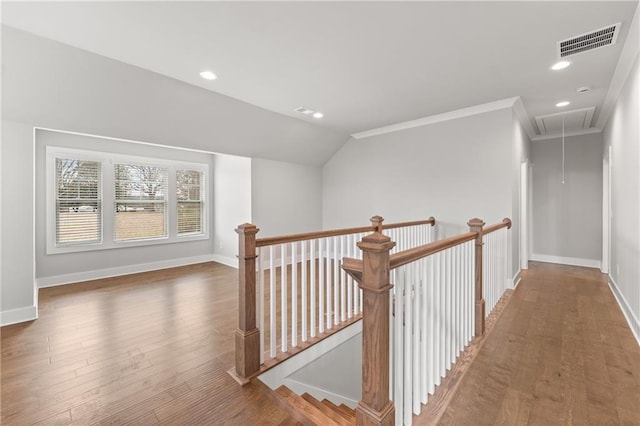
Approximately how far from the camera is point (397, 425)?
1.41 m

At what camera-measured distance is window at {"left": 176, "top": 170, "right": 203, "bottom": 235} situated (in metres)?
5.66

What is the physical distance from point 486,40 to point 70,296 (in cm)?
563

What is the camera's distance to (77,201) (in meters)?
4.45

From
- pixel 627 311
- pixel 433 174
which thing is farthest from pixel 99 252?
pixel 627 311

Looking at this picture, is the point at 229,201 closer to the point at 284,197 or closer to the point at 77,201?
the point at 284,197

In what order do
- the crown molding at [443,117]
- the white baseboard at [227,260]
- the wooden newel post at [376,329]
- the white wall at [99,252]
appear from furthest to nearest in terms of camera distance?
the white baseboard at [227,260]
the white wall at [99,252]
the crown molding at [443,117]
the wooden newel post at [376,329]

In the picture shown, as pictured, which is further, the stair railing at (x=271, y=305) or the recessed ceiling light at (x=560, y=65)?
the recessed ceiling light at (x=560, y=65)

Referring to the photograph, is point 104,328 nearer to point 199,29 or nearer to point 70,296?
point 70,296

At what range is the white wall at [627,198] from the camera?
2521mm

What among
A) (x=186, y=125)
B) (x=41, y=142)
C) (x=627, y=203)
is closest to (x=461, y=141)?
Result: (x=627, y=203)

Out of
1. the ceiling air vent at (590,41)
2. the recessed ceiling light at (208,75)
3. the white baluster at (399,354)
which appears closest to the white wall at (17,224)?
the recessed ceiling light at (208,75)

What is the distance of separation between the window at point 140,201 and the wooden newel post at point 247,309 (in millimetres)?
4099

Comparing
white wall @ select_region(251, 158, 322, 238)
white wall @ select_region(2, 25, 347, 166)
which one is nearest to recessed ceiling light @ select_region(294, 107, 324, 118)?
white wall @ select_region(2, 25, 347, 166)

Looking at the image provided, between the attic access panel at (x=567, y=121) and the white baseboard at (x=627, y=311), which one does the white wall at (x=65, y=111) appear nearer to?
the attic access panel at (x=567, y=121)
